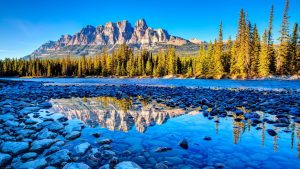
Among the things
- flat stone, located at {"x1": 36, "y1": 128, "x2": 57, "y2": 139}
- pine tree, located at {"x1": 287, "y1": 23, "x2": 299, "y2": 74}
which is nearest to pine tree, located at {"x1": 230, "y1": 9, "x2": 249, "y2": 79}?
pine tree, located at {"x1": 287, "y1": 23, "x2": 299, "y2": 74}

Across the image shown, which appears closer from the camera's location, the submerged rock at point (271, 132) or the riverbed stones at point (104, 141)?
the riverbed stones at point (104, 141)

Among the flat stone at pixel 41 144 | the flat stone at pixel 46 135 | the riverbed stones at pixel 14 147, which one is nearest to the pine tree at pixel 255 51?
the flat stone at pixel 46 135

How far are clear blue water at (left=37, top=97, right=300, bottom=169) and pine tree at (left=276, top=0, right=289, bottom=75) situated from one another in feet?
187

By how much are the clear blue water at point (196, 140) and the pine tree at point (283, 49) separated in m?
57.1

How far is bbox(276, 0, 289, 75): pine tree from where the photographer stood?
59.2 metres

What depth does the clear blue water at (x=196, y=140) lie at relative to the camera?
544 cm

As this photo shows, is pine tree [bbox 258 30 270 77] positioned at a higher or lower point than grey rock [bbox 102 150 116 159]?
higher

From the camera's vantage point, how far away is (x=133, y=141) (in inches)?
277

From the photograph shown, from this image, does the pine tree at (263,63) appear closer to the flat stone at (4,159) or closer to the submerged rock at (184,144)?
the submerged rock at (184,144)

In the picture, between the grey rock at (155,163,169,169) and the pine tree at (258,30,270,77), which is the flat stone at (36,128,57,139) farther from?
the pine tree at (258,30,270,77)

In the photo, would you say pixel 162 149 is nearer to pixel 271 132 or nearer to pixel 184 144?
pixel 184 144

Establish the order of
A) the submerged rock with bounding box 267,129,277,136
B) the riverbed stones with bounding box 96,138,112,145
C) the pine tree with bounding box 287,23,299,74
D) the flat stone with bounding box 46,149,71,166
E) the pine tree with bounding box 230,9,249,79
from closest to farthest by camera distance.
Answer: the flat stone with bounding box 46,149,71,166, the riverbed stones with bounding box 96,138,112,145, the submerged rock with bounding box 267,129,277,136, the pine tree with bounding box 287,23,299,74, the pine tree with bounding box 230,9,249,79

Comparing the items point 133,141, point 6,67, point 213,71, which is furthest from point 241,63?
point 6,67

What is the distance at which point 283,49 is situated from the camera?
60.6 m
